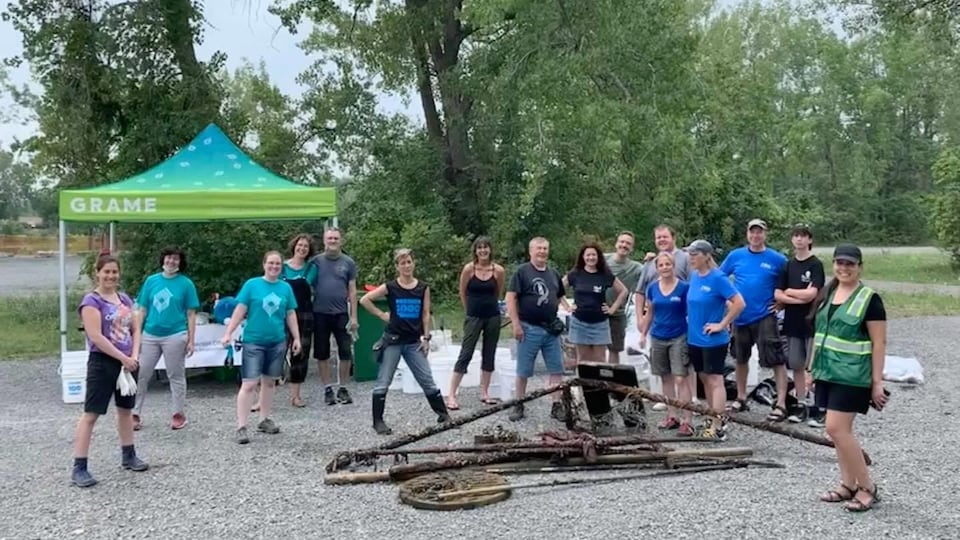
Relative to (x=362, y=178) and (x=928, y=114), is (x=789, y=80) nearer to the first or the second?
(x=928, y=114)

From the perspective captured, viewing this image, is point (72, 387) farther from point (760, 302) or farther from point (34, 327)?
point (34, 327)

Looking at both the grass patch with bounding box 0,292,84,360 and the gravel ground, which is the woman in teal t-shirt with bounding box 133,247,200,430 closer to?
the gravel ground

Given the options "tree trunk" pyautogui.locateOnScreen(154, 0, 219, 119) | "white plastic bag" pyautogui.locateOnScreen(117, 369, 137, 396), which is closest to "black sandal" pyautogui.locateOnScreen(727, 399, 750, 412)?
"white plastic bag" pyautogui.locateOnScreen(117, 369, 137, 396)

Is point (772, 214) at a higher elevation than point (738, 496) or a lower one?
higher

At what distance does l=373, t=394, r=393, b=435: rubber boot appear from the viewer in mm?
6555

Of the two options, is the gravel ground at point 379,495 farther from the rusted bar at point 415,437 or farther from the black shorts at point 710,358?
the black shorts at point 710,358

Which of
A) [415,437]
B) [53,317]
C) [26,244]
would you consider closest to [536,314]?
[415,437]

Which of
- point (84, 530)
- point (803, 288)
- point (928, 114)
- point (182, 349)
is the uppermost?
point (928, 114)

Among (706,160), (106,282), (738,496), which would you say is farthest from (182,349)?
(706,160)

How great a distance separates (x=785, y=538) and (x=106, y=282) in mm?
4167

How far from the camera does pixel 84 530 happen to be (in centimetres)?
452

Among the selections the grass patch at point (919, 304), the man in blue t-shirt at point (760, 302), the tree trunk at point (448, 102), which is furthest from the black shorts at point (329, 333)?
the tree trunk at point (448, 102)

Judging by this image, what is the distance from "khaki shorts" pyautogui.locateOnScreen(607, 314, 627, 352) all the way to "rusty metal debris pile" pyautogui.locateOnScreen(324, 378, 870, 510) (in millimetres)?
1631

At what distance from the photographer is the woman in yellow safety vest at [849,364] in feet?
14.8
